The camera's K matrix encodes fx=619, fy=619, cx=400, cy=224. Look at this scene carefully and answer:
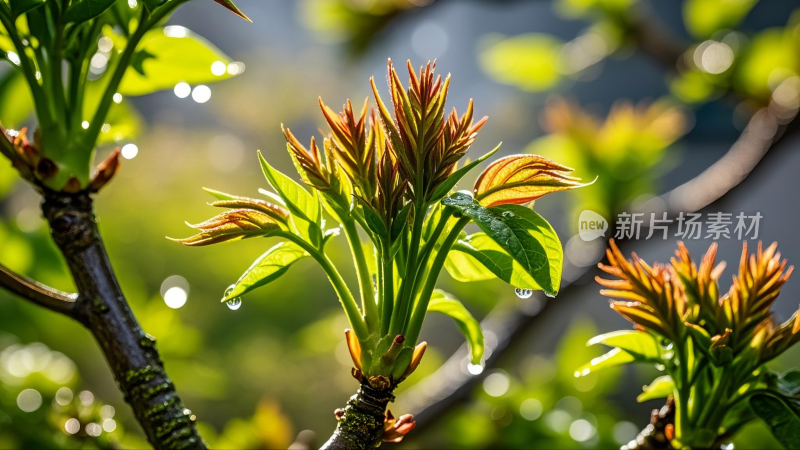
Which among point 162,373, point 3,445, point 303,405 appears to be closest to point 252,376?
point 303,405

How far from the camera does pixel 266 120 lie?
1.55 m

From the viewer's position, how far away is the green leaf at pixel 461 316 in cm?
33

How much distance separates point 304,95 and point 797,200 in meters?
1.46

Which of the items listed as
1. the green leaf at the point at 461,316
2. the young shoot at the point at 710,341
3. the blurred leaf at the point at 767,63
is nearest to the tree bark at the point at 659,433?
the young shoot at the point at 710,341

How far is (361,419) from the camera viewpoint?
30 centimetres

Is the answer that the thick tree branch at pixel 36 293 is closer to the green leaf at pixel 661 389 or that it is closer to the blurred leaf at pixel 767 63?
the green leaf at pixel 661 389

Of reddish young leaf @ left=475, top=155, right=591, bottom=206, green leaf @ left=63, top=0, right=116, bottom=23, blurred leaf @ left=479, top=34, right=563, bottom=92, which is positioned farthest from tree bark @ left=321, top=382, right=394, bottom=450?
blurred leaf @ left=479, top=34, right=563, bottom=92

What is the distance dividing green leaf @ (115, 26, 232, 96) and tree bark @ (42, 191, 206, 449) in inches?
4.0

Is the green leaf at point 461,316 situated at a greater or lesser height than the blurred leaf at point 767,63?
lesser

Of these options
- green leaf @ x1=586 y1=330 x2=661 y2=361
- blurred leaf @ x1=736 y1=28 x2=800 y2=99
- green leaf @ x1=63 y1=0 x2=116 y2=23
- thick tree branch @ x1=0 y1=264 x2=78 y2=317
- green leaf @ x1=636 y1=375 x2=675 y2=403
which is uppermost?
blurred leaf @ x1=736 y1=28 x2=800 y2=99

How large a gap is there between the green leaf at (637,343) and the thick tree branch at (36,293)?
296mm

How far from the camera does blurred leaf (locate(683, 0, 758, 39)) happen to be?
1.04 metres

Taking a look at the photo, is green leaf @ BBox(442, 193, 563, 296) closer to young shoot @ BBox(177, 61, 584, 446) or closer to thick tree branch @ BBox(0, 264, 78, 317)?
young shoot @ BBox(177, 61, 584, 446)

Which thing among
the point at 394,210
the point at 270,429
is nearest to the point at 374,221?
the point at 394,210
